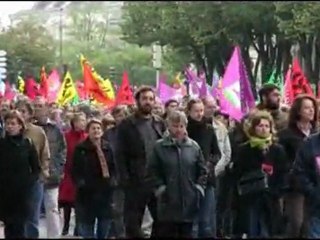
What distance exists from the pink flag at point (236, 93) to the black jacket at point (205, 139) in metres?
3.70

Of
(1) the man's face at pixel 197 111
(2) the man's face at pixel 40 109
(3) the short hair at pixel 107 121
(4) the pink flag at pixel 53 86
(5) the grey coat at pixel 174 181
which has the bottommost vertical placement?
(5) the grey coat at pixel 174 181

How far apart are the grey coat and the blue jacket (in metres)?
0.92

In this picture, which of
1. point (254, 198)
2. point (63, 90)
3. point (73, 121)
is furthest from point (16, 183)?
point (63, 90)

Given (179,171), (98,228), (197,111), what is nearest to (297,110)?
(179,171)

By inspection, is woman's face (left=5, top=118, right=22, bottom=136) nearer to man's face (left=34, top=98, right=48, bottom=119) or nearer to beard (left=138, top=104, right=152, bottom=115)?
beard (left=138, top=104, right=152, bottom=115)

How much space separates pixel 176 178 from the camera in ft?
39.6

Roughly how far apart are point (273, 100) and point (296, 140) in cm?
95

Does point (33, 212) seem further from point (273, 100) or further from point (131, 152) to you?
point (273, 100)

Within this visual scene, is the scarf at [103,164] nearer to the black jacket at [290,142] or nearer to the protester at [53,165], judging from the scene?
the protester at [53,165]

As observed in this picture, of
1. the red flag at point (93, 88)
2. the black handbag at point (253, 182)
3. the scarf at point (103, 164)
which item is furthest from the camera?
the red flag at point (93, 88)

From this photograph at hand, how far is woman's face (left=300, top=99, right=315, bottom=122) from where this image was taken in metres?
12.6

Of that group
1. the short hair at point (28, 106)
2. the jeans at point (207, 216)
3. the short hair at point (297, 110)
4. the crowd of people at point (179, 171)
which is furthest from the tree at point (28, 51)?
the short hair at point (297, 110)

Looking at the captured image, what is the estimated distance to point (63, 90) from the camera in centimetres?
3084

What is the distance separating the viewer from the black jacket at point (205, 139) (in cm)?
1404
